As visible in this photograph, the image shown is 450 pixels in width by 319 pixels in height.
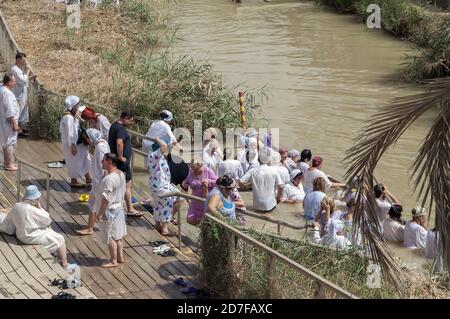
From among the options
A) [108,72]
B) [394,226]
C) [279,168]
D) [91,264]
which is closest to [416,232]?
[394,226]

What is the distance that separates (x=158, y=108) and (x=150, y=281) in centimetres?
809

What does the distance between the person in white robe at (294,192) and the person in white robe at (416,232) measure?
223 centimetres

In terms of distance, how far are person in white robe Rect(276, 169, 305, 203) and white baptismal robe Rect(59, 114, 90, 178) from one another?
317 cm

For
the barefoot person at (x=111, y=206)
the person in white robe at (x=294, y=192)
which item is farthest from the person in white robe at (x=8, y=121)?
the person in white robe at (x=294, y=192)

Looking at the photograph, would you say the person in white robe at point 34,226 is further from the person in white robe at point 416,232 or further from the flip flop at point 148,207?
the person in white robe at point 416,232

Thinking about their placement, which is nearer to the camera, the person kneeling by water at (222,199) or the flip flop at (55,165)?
the person kneeling by water at (222,199)

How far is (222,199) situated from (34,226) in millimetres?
2184

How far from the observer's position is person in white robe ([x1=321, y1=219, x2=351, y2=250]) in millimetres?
11031

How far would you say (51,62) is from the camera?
1969cm

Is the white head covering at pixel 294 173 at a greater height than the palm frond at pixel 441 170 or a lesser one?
lesser

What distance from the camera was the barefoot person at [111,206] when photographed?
10.6 metres

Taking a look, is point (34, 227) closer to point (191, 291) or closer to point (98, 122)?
point (191, 291)

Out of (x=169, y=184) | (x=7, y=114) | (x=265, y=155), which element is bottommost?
(x=265, y=155)

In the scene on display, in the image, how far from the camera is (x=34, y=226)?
1077cm
